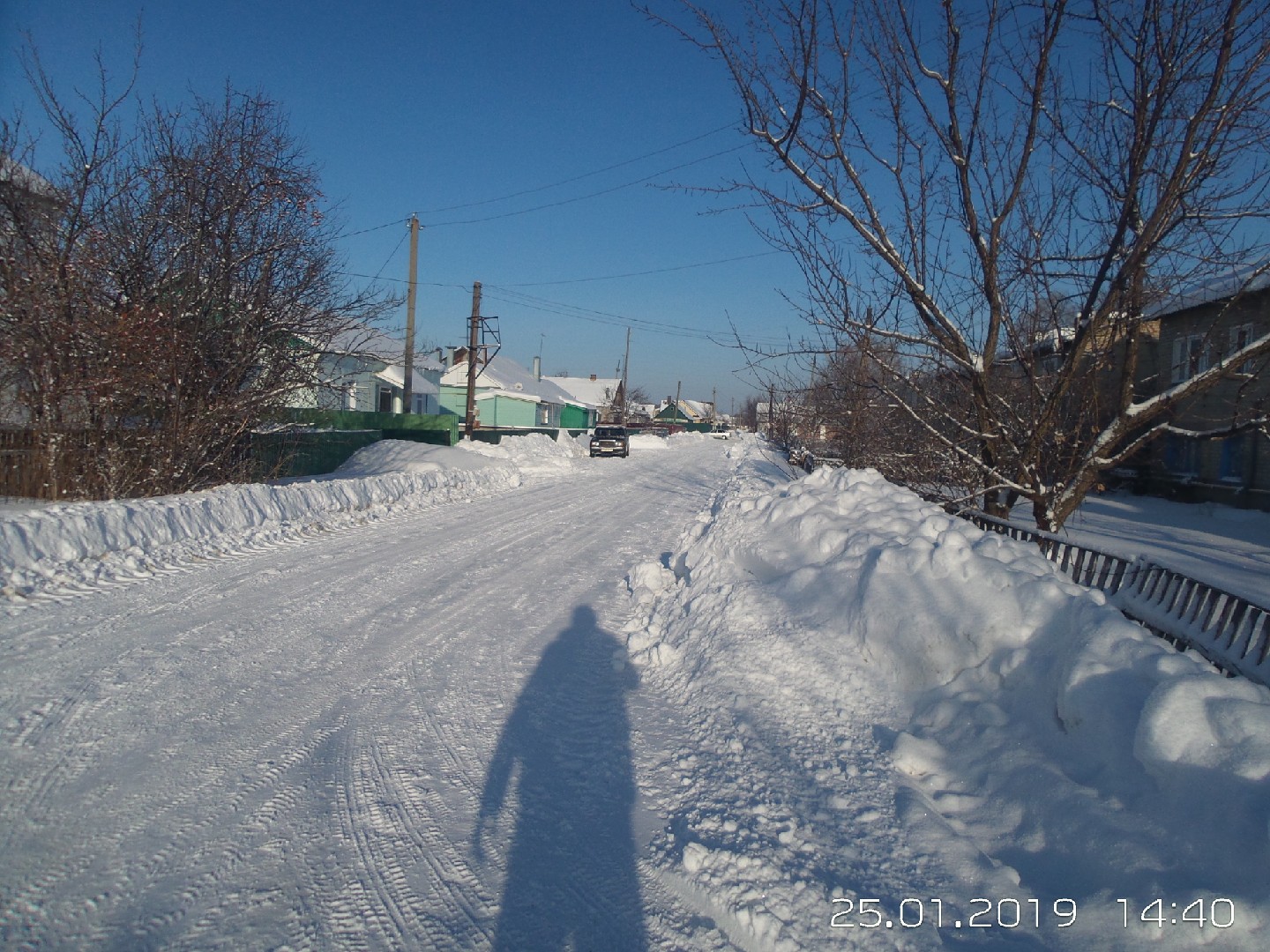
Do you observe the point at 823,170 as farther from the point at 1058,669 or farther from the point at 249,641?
the point at 249,641

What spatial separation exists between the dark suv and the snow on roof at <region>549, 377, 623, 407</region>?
55.5 meters

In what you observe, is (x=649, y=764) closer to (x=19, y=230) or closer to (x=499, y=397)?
(x=19, y=230)

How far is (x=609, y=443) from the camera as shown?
1574 inches

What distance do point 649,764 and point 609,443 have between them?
35901mm

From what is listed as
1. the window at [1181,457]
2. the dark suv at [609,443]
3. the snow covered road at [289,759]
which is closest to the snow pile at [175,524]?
the snow covered road at [289,759]

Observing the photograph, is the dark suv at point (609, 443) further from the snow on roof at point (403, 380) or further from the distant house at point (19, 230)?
the distant house at point (19, 230)

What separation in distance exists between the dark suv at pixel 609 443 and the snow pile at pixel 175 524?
2109 cm

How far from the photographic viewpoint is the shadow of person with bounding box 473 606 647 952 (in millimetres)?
2922

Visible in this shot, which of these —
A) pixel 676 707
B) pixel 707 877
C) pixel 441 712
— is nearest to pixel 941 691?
pixel 676 707

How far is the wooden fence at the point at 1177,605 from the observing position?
4.66m

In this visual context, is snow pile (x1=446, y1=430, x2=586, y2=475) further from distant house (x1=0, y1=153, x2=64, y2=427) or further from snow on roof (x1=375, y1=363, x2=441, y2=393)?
distant house (x1=0, y1=153, x2=64, y2=427)

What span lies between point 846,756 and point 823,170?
474 centimetres

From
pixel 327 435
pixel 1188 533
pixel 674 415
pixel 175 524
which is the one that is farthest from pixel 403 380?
pixel 674 415

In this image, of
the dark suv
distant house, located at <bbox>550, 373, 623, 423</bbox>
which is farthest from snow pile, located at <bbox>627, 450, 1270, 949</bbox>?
distant house, located at <bbox>550, 373, 623, 423</bbox>
